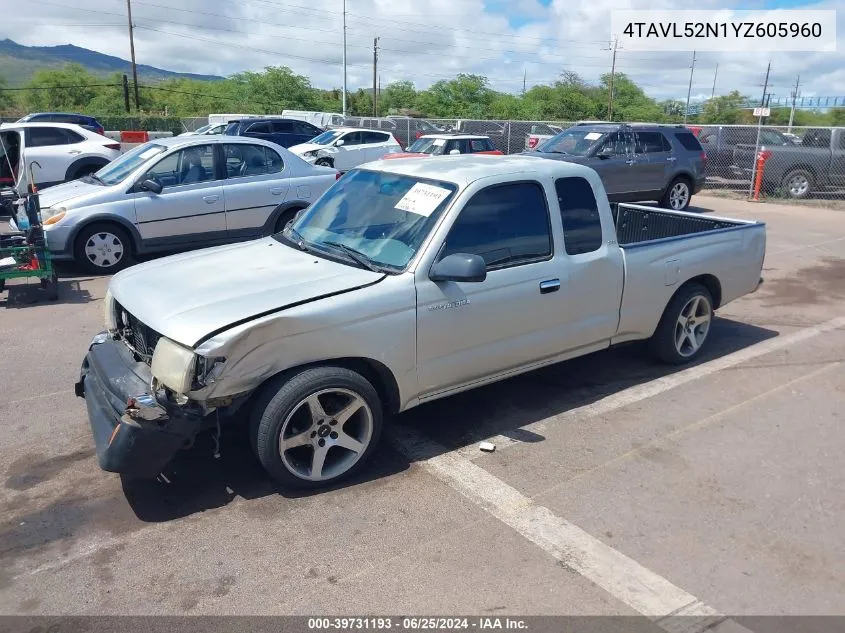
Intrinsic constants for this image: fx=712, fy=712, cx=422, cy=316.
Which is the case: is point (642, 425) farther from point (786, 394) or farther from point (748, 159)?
point (748, 159)

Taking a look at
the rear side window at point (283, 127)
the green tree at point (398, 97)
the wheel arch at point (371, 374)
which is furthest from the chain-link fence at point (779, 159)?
the green tree at point (398, 97)

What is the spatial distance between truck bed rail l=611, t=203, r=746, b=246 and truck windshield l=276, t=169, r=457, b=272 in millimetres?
2726

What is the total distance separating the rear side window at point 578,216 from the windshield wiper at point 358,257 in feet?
4.53

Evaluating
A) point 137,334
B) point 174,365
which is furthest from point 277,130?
point 174,365

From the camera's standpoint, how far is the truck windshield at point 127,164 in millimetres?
9117

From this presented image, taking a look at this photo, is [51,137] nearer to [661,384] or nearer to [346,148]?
[346,148]

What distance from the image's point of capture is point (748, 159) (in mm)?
18141

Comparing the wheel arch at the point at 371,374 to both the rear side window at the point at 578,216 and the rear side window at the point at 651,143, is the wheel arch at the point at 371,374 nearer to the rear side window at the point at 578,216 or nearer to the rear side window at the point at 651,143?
the rear side window at the point at 578,216

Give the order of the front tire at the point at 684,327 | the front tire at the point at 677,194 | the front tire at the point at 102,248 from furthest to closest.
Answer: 1. the front tire at the point at 677,194
2. the front tire at the point at 102,248
3. the front tire at the point at 684,327

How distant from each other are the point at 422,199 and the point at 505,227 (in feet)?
1.84

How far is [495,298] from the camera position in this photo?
4.40 m

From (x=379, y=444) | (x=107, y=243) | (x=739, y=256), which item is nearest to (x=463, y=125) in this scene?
(x=107, y=243)

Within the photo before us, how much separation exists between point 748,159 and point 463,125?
1215cm

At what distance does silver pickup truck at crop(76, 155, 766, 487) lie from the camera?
11.8ft
